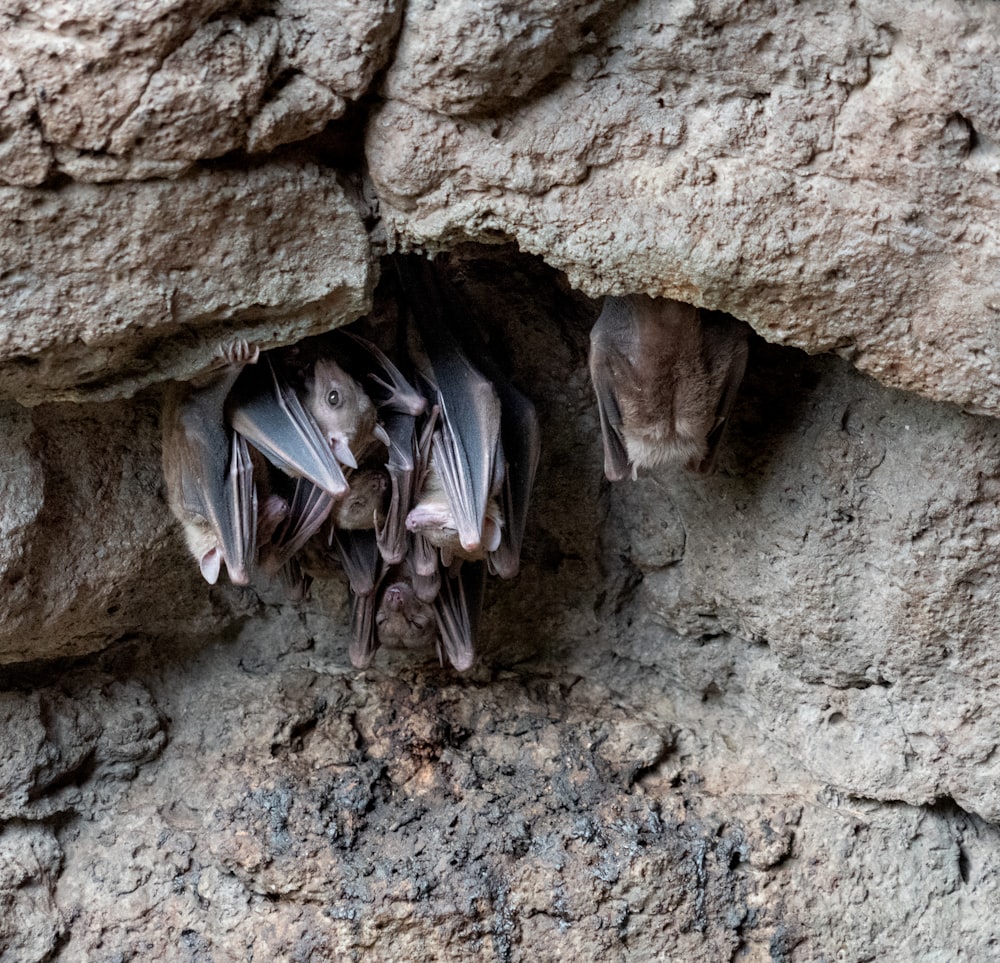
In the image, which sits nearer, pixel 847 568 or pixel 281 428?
pixel 281 428

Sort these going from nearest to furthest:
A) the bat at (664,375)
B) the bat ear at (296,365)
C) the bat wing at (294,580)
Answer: the bat at (664,375) < the bat ear at (296,365) < the bat wing at (294,580)

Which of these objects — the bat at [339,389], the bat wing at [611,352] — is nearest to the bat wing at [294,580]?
the bat at [339,389]

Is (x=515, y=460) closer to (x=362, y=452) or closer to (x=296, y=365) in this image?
(x=362, y=452)

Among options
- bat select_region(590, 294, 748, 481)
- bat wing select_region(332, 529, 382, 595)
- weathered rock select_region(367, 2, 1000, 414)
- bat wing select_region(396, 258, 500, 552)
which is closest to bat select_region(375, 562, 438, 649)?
bat wing select_region(332, 529, 382, 595)

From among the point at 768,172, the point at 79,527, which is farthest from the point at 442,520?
the point at 768,172

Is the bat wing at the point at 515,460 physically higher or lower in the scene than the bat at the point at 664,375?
lower

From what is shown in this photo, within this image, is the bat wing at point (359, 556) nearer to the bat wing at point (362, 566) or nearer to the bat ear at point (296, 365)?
the bat wing at point (362, 566)
